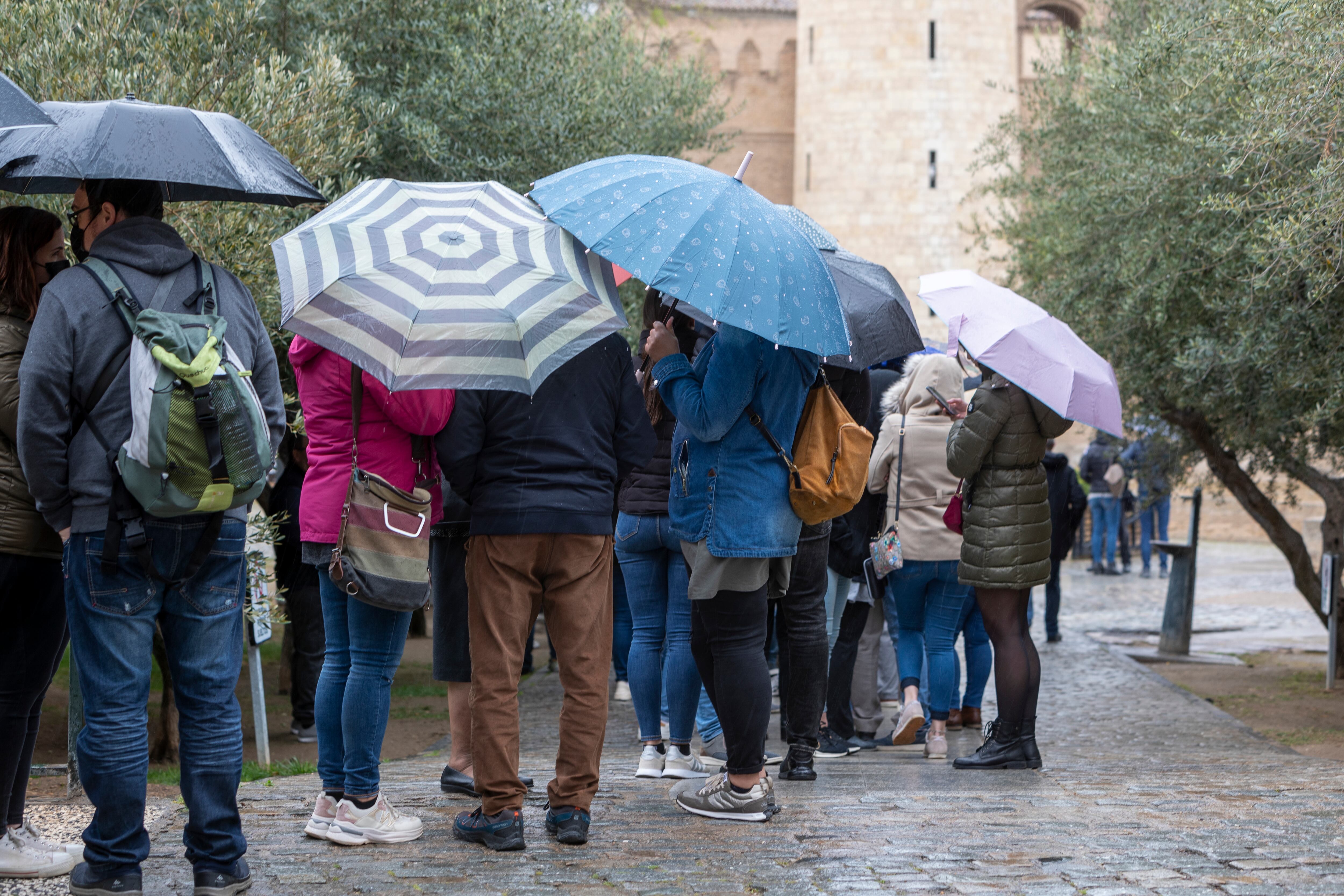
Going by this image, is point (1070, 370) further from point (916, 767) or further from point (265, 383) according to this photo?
point (265, 383)

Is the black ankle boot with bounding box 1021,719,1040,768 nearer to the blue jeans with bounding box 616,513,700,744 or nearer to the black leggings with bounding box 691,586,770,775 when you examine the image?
the blue jeans with bounding box 616,513,700,744

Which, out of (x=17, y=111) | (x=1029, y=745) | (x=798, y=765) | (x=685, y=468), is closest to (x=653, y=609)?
(x=798, y=765)

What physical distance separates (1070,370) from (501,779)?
10.2 feet

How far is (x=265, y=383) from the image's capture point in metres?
3.84

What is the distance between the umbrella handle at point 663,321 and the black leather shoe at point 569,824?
4.93 ft

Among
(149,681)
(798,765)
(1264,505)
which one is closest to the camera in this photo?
(149,681)

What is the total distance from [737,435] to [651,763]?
1.68 meters

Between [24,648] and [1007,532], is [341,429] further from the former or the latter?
[1007,532]

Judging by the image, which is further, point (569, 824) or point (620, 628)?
point (620, 628)

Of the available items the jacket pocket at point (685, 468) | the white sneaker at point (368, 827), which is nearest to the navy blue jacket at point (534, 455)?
the jacket pocket at point (685, 468)

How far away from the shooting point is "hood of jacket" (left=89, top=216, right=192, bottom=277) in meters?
3.58

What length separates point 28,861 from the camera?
4043mm

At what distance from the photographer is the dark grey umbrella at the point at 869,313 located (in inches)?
220

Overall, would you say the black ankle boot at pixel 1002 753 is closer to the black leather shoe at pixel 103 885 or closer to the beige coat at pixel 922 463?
the beige coat at pixel 922 463
